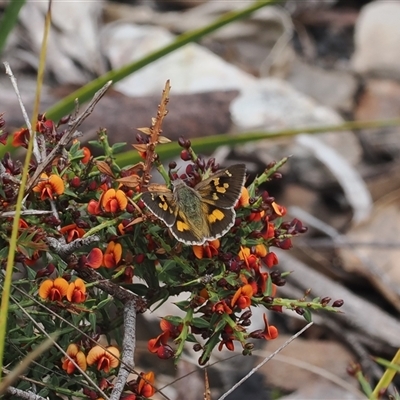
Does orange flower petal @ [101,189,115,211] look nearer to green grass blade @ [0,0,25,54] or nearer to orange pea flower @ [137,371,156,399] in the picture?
orange pea flower @ [137,371,156,399]

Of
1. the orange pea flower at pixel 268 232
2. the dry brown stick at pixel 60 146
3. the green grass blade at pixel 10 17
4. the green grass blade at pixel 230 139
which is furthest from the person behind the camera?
the green grass blade at pixel 10 17

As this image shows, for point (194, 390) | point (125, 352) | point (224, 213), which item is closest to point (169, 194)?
point (224, 213)

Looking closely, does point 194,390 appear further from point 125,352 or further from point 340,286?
point 125,352

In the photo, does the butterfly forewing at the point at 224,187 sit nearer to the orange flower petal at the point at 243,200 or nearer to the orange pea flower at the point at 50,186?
the orange flower petal at the point at 243,200

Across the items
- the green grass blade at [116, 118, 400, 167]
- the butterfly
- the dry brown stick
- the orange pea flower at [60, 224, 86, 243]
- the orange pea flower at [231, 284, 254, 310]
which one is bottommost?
the green grass blade at [116, 118, 400, 167]

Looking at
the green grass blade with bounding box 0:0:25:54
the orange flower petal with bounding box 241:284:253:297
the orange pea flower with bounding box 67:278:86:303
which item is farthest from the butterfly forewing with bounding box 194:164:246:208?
the green grass blade with bounding box 0:0:25:54

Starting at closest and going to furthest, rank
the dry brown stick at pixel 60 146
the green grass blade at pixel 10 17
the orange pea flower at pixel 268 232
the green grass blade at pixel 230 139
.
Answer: the dry brown stick at pixel 60 146
the orange pea flower at pixel 268 232
the green grass blade at pixel 230 139
the green grass blade at pixel 10 17

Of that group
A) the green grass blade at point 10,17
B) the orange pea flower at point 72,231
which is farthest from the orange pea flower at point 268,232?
the green grass blade at point 10,17
